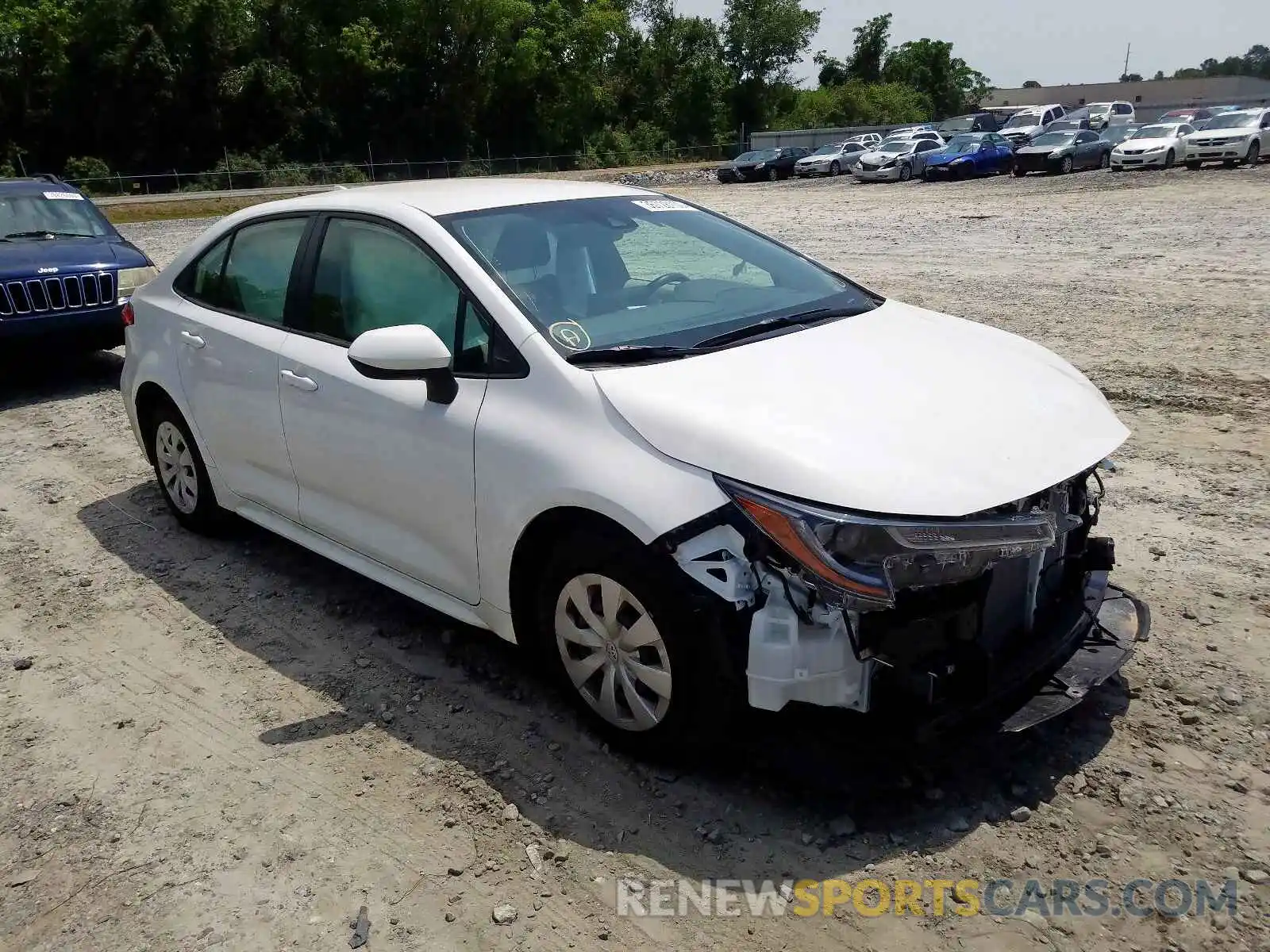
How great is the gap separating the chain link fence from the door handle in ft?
111

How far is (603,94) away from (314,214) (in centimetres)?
6393

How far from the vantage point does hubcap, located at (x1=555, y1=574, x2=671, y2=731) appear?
315cm

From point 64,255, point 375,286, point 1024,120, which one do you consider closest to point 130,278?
point 64,255

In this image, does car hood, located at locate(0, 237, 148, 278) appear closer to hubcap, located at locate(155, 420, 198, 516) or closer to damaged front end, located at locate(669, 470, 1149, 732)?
hubcap, located at locate(155, 420, 198, 516)

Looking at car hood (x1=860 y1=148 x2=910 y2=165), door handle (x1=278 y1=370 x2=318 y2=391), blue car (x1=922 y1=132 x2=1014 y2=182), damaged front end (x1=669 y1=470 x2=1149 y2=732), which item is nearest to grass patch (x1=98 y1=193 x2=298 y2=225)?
car hood (x1=860 y1=148 x2=910 y2=165)

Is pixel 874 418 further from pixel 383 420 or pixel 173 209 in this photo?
pixel 173 209

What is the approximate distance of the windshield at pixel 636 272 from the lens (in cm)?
363

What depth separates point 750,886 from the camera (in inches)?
114

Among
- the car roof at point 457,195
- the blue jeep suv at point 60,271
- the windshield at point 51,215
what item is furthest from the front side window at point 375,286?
the windshield at point 51,215

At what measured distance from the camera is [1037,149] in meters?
31.8

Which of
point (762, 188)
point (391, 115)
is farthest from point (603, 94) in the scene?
point (762, 188)

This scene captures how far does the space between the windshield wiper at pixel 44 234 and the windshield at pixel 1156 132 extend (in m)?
29.4

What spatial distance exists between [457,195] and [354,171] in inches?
1875

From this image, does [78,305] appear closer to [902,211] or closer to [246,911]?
[246,911]
